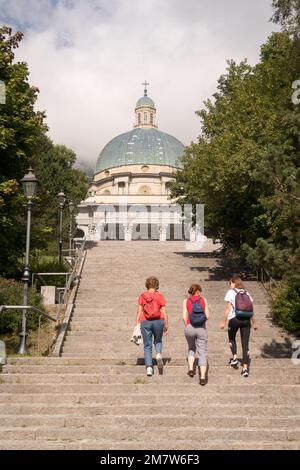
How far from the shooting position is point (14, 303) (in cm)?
1516

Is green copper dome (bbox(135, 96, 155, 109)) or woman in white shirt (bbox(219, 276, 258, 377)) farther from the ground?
green copper dome (bbox(135, 96, 155, 109))

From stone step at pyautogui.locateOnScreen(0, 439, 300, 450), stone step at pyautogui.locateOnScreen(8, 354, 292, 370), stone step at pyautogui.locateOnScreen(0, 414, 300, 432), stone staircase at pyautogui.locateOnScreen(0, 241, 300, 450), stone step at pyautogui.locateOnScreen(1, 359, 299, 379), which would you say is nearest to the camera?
stone step at pyautogui.locateOnScreen(0, 439, 300, 450)

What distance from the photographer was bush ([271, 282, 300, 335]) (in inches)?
555

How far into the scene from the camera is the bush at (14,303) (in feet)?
47.9

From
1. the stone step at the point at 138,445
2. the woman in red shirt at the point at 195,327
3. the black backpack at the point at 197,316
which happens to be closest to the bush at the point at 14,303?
the woman in red shirt at the point at 195,327

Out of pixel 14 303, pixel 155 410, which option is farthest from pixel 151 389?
pixel 14 303

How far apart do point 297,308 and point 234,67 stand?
40.5 feet

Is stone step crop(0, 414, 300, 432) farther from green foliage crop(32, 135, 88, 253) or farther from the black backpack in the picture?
green foliage crop(32, 135, 88, 253)

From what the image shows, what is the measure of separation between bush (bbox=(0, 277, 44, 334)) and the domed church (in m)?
39.8

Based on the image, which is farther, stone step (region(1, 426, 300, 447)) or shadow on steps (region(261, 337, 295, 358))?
shadow on steps (region(261, 337, 295, 358))

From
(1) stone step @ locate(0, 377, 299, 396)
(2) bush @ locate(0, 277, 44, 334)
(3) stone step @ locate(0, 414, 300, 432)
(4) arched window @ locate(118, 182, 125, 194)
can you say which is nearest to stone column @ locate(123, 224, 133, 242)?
(4) arched window @ locate(118, 182, 125, 194)

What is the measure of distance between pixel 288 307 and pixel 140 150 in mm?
70184

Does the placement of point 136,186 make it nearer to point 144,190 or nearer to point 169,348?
point 144,190
